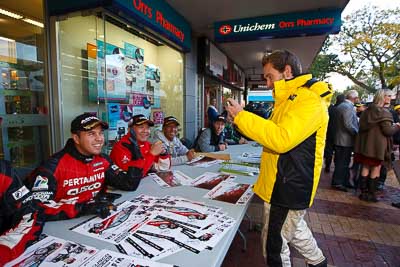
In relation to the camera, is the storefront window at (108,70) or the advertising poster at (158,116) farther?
the advertising poster at (158,116)

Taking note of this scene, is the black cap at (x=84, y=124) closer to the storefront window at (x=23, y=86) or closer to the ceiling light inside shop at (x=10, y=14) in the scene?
the storefront window at (x=23, y=86)

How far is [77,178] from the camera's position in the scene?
4.88ft

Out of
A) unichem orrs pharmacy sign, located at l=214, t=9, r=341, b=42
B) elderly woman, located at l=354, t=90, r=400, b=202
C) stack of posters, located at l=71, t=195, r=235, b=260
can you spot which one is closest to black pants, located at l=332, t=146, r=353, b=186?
elderly woman, located at l=354, t=90, r=400, b=202

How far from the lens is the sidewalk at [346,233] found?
229 cm

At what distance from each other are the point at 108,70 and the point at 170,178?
6.88 ft

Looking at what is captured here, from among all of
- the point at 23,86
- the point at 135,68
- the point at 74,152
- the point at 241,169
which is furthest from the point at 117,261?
the point at 135,68

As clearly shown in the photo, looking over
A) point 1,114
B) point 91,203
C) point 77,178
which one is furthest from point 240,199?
point 1,114

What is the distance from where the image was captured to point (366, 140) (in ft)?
12.1

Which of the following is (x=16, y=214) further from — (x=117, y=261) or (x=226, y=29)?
(x=226, y=29)

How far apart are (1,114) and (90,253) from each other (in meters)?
2.41

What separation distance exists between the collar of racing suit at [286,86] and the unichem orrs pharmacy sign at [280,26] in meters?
3.23

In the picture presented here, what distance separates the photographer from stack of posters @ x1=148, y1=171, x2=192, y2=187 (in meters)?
1.90

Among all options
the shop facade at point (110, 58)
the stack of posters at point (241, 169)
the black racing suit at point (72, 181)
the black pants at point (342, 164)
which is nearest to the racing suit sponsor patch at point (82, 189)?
the black racing suit at point (72, 181)

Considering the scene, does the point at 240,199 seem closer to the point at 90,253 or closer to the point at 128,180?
the point at 128,180
